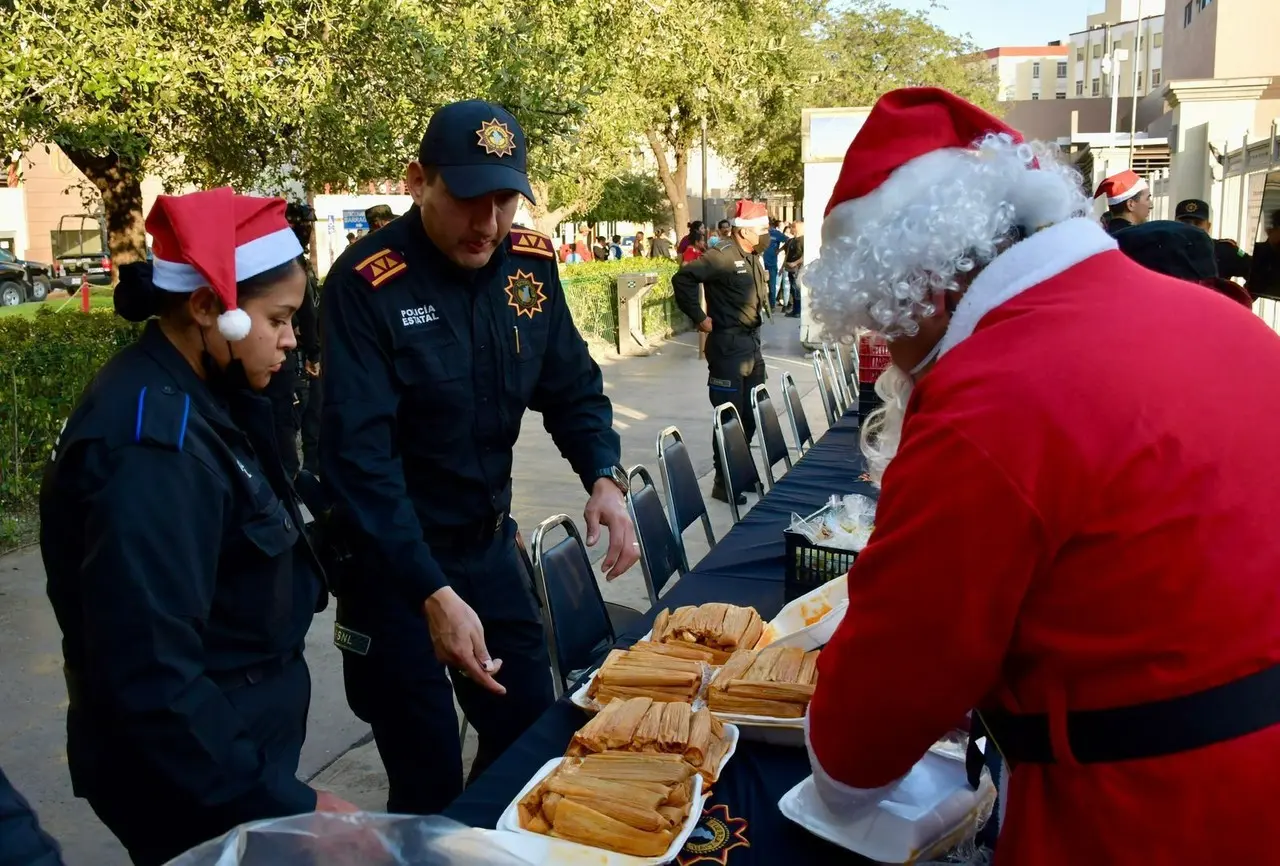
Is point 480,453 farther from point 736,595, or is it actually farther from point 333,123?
point 333,123

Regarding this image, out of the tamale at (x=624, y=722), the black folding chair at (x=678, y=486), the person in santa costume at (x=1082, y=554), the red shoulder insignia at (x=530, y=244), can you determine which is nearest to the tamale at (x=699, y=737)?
the tamale at (x=624, y=722)

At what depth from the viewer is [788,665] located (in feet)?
6.86

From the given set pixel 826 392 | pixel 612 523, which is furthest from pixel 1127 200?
pixel 612 523

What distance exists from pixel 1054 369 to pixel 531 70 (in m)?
7.51

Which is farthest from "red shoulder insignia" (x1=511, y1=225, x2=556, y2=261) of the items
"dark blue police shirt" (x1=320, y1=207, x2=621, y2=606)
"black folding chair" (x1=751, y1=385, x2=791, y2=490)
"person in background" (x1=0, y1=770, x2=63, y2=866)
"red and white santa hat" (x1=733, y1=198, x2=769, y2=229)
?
"red and white santa hat" (x1=733, y1=198, x2=769, y2=229)

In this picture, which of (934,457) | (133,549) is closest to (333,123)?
(133,549)

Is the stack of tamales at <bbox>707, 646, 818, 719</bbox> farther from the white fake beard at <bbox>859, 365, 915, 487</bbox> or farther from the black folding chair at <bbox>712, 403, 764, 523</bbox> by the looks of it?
the black folding chair at <bbox>712, 403, 764, 523</bbox>

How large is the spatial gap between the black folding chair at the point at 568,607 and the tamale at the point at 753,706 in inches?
28.2

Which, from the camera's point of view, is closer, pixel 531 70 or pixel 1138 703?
pixel 1138 703

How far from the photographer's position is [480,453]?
253cm

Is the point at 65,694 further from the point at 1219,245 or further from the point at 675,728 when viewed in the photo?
the point at 1219,245

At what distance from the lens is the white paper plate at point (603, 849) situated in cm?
158

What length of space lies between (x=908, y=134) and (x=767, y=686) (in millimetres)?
1108

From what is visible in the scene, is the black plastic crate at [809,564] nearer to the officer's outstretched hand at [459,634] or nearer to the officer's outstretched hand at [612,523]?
the officer's outstretched hand at [612,523]
